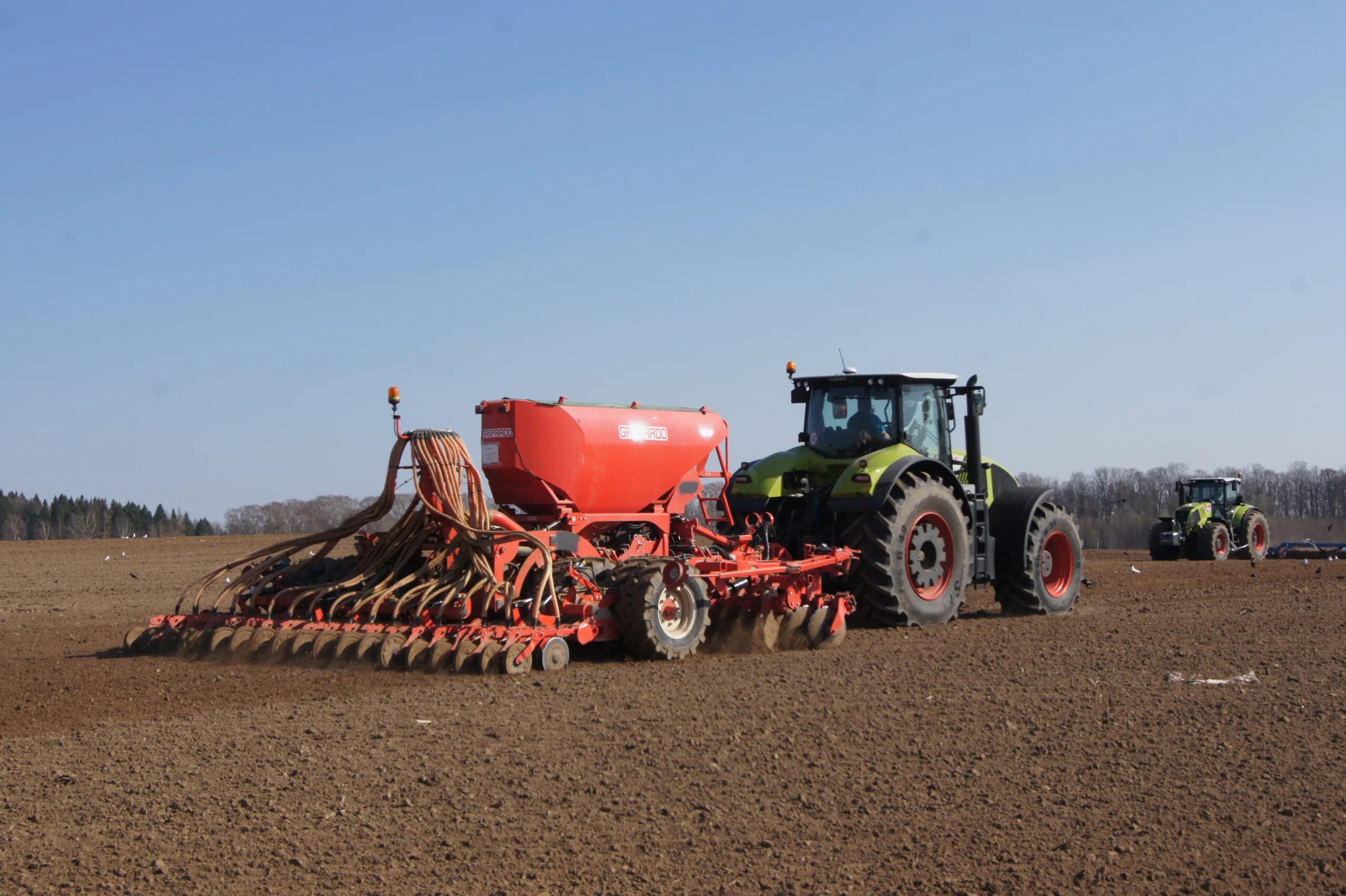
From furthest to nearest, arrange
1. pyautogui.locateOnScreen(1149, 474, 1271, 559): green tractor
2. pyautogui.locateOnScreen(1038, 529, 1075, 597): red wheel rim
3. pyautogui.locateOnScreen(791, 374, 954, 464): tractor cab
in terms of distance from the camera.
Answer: pyautogui.locateOnScreen(1149, 474, 1271, 559): green tractor < pyautogui.locateOnScreen(1038, 529, 1075, 597): red wheel rim < pyautogui.locateOnScreen(791, 374, 954, 464): tractor cab

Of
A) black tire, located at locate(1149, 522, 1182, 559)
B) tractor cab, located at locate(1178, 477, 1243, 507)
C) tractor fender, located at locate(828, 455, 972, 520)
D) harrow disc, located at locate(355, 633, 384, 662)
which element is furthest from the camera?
tractor cab, located at locate(1178, 477, 1243, 507)

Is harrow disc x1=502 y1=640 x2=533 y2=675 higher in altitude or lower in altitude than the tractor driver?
lower

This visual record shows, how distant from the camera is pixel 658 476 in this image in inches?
407

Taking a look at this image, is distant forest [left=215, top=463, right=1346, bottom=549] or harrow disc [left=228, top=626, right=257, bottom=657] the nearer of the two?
harrow disc [left=228, top=626, right=257, bottom=657]

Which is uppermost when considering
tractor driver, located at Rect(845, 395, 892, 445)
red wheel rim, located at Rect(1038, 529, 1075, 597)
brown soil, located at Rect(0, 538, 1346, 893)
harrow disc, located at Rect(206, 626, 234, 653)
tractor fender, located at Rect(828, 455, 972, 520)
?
tractor driver, located at Rect(845, 395, 892, 445)

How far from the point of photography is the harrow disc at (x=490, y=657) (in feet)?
26.6

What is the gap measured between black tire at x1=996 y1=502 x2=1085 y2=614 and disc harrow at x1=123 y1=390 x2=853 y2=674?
7.95 feet

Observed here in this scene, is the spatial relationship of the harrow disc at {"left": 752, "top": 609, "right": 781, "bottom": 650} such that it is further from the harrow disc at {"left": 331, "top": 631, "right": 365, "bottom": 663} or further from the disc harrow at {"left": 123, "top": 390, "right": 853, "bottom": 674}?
the harrow disc at {"left": 331, "top": 631, "right": 365, "bottom": 663}

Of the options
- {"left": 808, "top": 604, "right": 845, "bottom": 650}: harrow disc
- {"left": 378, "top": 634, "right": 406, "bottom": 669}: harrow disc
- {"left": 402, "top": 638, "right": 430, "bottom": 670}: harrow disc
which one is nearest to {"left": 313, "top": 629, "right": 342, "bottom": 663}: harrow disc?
{"left": 378, "top": 634, "right": 406, "bottom": 669}: harrow disc

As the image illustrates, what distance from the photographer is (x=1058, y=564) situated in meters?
13.1

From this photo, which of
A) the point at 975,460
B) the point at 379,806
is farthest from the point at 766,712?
the point at 975,460

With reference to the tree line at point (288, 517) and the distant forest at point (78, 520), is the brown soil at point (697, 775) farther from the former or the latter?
the distant forest at point (78, 520)

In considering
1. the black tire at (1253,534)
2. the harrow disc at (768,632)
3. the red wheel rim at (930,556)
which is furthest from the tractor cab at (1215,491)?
the harrow disc at (768,632)

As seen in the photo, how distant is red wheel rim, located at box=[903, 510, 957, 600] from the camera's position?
11062 mm
